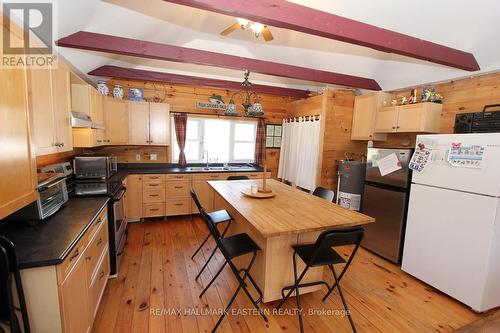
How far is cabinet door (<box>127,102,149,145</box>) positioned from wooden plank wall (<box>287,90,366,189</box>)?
2.91 metres

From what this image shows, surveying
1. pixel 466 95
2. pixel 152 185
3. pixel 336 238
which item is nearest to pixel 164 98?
pixel 152 185

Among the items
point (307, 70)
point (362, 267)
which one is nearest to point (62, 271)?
point (362, 267)

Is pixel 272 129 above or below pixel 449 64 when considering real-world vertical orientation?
below

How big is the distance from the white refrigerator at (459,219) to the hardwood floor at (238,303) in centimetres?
23

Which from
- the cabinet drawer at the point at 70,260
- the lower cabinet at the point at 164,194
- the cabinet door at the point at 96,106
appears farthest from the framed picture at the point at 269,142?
the cabinet drawer at the point at 70,260

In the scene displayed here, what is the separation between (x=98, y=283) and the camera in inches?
74.3

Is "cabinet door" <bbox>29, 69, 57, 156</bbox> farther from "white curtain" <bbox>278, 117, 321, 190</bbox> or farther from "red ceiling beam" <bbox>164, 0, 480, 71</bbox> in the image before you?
"white curtain" <bbox>278, 117, 321, 190</bbox>

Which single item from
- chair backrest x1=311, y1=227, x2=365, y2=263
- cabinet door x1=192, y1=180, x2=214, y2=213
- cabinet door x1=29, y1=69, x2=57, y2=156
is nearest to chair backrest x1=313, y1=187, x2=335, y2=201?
chair backrest x1=311, y1=227, x2=365, y2=263

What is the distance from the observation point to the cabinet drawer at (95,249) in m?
1.66

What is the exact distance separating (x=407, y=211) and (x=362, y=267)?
0.85m

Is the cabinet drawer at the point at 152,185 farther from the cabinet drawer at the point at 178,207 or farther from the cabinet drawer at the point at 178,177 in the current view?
the cabinet drawer at the point at 178,207

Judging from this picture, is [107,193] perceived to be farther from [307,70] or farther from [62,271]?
[307,70]

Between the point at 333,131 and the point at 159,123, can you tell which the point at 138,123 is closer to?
the point at 159,123

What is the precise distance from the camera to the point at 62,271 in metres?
1.22
